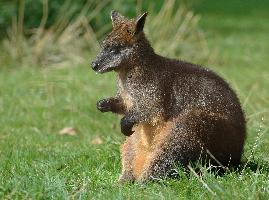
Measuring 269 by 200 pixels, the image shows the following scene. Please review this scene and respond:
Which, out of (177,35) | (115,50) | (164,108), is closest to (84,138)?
(115,50)

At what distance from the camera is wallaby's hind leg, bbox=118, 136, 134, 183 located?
6.56m

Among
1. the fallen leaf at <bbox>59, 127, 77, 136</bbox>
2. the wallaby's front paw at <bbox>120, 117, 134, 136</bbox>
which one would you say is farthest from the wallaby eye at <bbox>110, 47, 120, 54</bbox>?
the fallen leaf at <bbox>59, 127, 77, 136</bbox>

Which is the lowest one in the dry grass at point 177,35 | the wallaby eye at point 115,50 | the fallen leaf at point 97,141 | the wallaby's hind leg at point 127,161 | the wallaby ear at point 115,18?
the wallaby's hind leg at point 127,161

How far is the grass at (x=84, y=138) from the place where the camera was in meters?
5.74

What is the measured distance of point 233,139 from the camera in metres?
6.49

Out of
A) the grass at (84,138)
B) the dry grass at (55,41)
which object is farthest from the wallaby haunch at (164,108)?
the dry grass at (55,41)

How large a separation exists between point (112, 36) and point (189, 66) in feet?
2.13

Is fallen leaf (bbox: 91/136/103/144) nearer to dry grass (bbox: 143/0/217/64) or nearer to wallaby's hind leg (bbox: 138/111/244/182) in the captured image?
wallaby's hind leg (bbox: 138/111/244/182)

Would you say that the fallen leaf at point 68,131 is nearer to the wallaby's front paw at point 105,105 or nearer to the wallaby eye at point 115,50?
the wallaby's front paw at point 105,105

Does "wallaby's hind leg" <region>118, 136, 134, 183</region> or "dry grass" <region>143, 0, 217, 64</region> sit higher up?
"dry grass" <region>143, 0, 217, 64</region>

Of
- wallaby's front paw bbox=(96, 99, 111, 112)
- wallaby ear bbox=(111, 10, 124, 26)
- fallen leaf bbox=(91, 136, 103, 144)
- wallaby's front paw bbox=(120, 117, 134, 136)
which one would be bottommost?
fallen leaf bbox=(91, 136, 103, 144)

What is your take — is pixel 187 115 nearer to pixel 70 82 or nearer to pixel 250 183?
pixel 250 183

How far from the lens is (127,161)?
264 inches

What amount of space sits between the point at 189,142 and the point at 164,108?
331 mm
